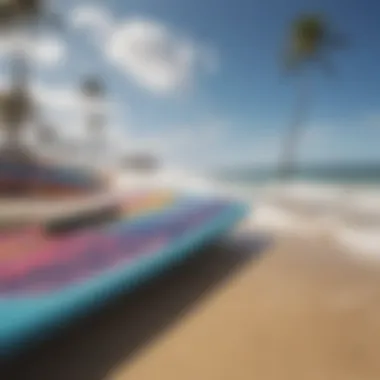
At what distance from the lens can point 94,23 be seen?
13.5ft

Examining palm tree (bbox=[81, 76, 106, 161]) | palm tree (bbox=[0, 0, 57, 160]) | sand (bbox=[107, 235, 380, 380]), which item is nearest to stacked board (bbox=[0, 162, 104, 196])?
palm tree (bbox=[81, 76, 106, 161])

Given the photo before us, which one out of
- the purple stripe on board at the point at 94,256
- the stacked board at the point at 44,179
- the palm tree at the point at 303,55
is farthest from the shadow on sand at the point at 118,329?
the palm tree at the point at 303,55

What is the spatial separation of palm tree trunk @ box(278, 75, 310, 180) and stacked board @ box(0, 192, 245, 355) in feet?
13.1

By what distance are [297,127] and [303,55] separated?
4268mm

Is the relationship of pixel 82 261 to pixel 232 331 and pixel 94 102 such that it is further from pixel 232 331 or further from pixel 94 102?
pixel 94 102

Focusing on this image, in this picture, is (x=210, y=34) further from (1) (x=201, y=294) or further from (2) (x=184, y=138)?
(1) (x=201, y=294)

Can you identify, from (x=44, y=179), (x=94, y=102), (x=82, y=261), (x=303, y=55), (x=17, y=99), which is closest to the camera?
(x=82, y=261)

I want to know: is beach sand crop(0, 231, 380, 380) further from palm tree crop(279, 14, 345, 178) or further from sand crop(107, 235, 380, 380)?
palm tree crop(279, 14, 345, 178)

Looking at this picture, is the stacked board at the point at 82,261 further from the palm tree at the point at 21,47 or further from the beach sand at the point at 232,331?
the palm tree at the point at 21,47

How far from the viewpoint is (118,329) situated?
1773mm

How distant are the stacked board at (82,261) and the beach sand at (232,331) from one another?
15 cm

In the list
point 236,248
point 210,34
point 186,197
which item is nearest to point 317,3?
point 210,34

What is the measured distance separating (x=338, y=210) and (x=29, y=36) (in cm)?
473

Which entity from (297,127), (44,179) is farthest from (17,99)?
(297,127)
